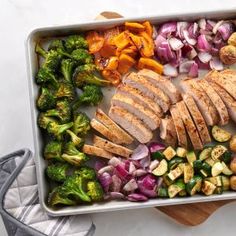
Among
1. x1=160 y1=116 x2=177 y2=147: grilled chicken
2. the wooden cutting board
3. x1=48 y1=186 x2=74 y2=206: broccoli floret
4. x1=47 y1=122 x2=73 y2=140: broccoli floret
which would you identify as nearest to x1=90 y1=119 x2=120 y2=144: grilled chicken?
x1=47 y1=122 x2=73 y2=140: broccoli floret

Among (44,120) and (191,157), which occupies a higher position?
(44,120)

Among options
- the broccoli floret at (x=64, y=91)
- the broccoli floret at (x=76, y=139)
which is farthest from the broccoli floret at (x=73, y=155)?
the broccoli floret at (x=64, y=91)

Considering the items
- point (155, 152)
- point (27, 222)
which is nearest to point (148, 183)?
point (155, 152)

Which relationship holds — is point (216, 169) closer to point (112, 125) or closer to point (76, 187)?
point (112, 125)

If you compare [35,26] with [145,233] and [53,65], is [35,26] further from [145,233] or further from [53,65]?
[145,233]

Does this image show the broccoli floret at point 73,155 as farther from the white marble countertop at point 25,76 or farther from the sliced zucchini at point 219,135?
the sliced zucchini at point 219,135

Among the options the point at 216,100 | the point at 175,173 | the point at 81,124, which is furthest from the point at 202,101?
the point at 81,124
